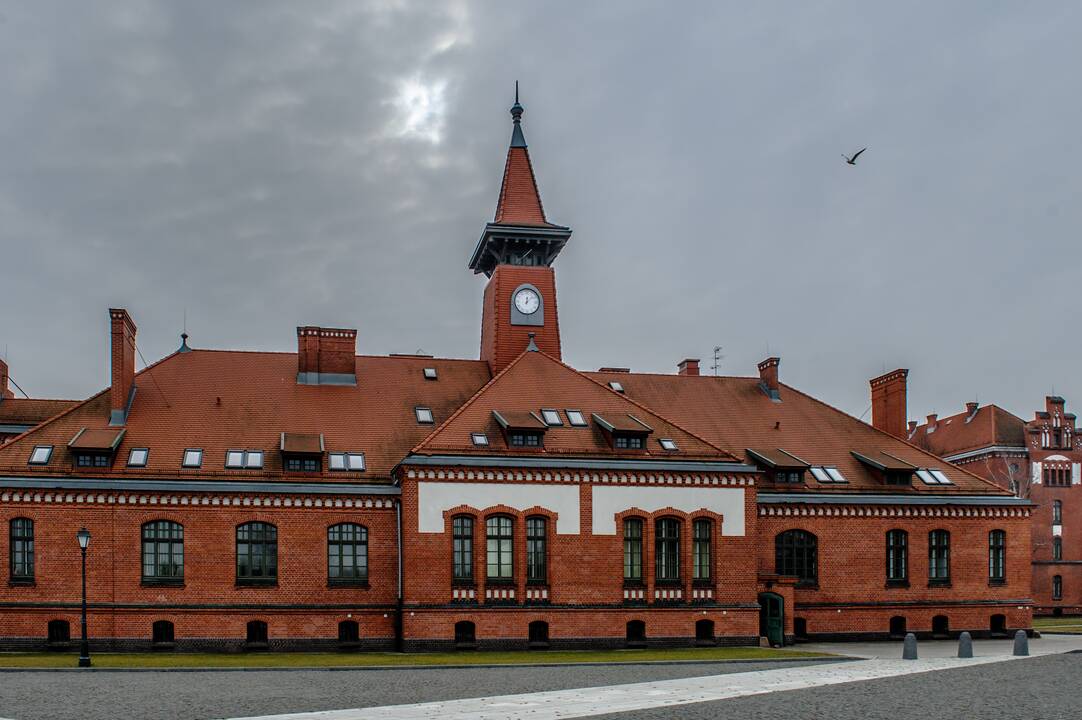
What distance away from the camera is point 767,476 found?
44250 millimetres

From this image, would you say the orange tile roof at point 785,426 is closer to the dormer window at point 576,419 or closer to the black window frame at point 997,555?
the black window frame at point 997,555

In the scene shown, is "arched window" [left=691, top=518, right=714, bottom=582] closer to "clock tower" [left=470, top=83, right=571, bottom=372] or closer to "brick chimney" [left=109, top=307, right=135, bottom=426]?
"clock tower" [left=470, top=83, right=571, bottom=372]

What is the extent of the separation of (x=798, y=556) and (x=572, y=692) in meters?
20.8

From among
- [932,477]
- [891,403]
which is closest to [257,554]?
[932,477]

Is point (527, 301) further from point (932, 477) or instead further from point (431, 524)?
point (932, 477)

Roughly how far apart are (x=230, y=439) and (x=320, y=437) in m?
3.13

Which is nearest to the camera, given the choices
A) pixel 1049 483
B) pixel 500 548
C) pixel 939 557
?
pixel 500 548

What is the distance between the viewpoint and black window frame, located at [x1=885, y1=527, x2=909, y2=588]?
1752 inches

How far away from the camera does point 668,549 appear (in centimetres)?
3991

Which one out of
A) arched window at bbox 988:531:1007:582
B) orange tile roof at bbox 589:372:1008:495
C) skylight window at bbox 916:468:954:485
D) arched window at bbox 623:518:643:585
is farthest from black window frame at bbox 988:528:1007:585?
arched window at bbox 623:518:643:585

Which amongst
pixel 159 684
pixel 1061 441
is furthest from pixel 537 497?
pixel 1061 441

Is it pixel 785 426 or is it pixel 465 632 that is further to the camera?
pixel 785 426

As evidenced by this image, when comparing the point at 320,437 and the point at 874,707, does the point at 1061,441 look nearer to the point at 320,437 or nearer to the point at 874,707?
the point at 320,437

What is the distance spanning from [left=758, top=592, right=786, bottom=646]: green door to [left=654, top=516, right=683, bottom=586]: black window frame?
364 cm
